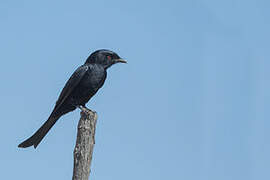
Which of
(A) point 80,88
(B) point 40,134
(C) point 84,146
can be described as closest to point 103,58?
(A) point 80,88

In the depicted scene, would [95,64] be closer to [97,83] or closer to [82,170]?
[97,83]

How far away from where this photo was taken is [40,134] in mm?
7637

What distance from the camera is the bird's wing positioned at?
7.70 m

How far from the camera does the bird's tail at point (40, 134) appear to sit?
7359 millimetres

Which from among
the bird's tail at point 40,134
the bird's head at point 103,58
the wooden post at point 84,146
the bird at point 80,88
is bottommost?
the wooden post at point 84,146

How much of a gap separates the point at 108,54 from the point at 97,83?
703 millimetres

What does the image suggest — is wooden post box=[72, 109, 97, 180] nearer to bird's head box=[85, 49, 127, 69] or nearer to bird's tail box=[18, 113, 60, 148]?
bird's tail box=[18, 113, 60, 148]

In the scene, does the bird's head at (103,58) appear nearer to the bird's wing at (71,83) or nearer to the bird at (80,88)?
the bird at (80,88)

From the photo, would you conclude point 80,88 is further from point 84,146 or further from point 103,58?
point 84,146

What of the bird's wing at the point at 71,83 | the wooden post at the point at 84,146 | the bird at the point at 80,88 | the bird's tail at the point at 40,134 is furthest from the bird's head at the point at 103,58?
the wooden post at the point at 84,146

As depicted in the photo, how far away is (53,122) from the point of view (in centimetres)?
798

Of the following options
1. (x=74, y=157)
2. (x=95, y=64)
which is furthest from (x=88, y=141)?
(x=95, y=64)

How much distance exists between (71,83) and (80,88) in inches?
7.1

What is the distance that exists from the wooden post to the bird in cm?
158
